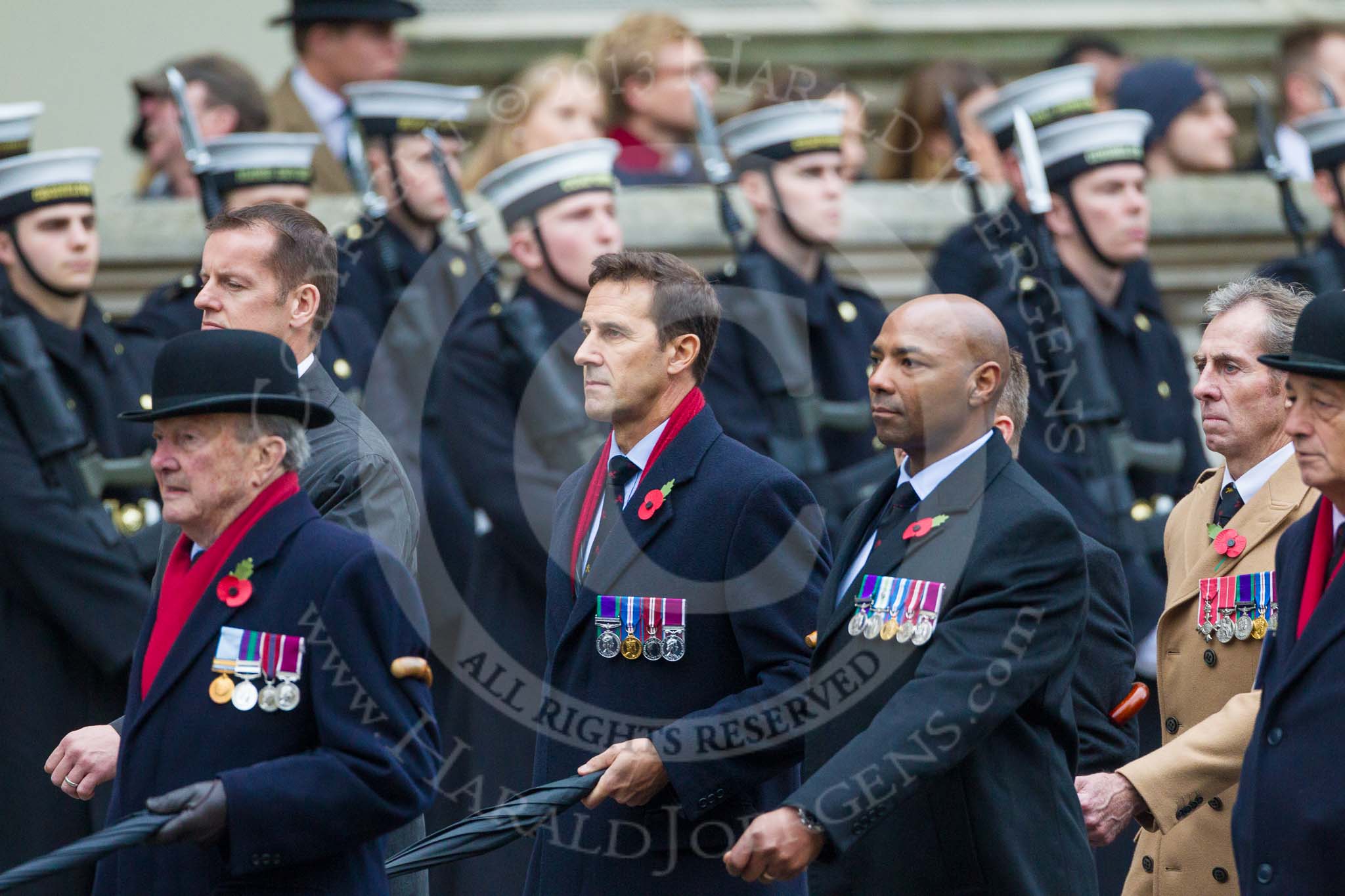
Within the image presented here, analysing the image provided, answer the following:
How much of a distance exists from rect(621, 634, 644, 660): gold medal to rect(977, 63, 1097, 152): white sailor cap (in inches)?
144

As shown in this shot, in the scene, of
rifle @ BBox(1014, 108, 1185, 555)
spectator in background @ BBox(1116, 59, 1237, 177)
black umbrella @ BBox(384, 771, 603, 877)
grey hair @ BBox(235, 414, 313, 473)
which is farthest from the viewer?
spectator in background @ BBox(1116, 59, 1237, 177)

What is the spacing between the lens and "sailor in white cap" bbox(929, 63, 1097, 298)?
779 cm

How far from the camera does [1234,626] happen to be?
4898mm

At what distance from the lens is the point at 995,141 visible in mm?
8008

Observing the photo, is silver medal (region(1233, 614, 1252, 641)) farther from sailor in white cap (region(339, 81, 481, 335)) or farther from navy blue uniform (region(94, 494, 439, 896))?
sailor in white cap (region(339, 81, 481, 335))

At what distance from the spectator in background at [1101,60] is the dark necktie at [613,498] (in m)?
5.40

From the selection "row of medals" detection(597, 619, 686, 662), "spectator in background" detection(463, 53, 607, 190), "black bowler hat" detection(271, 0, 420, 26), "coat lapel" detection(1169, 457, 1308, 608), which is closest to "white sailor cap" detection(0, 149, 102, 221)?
"spectator in background" detection(463, 53, 607, 190)

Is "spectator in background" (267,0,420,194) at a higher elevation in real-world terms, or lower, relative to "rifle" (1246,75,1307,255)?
higher

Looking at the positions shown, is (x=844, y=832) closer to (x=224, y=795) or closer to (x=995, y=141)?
(x=224, y=795)

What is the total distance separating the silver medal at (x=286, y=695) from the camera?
392 centimetres

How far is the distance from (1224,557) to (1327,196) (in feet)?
11.4

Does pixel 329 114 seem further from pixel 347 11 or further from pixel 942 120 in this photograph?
pixel 942 120

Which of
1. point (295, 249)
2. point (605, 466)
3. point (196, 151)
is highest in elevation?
point (196, 151)

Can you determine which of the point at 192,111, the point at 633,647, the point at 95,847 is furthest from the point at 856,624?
the point at 192,111
